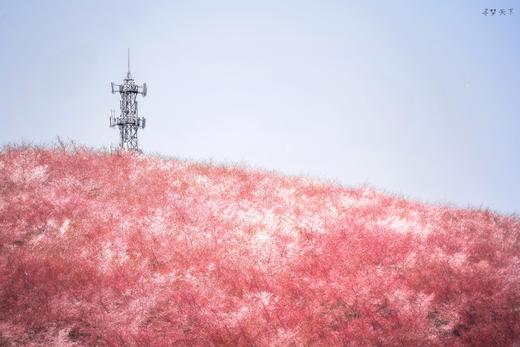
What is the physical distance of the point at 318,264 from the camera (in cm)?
802

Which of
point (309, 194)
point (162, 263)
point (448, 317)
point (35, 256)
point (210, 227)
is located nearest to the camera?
point (448, 317)

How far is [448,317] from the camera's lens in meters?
6.56

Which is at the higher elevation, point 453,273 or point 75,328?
point 453,273

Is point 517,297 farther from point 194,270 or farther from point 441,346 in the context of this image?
point 194,270

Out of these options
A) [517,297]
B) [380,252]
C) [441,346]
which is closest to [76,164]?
[380,252]

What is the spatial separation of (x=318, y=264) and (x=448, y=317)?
270cm

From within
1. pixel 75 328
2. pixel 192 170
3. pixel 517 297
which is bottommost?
pixel 75 328

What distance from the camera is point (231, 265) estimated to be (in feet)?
25.9

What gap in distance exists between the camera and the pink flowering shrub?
239 inches

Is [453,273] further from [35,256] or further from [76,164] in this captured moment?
[76,164]

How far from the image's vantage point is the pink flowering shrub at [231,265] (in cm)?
606

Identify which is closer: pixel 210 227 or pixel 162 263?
pixel 162 263

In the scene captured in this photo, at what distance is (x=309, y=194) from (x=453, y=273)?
18.1 ft

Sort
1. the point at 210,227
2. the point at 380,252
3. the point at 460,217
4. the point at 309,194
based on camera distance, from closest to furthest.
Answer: the point at 380,252
the point at 210,227
the point at 460,217
the point at 309,194
